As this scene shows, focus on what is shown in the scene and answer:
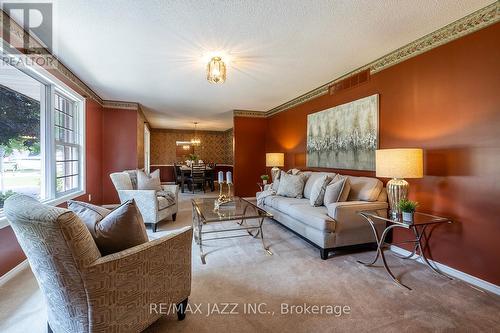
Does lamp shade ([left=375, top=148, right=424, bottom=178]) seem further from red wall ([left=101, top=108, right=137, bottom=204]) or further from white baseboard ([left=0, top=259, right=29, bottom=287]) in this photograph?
red wall ([left=101, top=108, right=137, bottom=204])

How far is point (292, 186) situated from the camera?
4074 millimetres

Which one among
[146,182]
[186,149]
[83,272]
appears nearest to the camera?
[83,272]

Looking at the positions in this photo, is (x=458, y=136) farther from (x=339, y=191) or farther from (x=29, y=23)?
(x=29, y=23)

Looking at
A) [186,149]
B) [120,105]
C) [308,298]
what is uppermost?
[120,105]

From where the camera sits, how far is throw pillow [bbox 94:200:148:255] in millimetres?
1354

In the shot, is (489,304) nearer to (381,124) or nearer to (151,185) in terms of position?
(381,124)

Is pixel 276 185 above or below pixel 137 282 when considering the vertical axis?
above

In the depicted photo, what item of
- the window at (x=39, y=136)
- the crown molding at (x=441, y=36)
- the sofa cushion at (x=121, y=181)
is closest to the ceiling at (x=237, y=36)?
the crown molding at (x=441, y=36)

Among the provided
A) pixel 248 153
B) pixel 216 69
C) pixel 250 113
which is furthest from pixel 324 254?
pixel 250 113

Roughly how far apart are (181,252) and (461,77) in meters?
3.01

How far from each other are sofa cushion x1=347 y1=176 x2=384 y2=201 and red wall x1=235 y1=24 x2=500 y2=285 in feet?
1.25

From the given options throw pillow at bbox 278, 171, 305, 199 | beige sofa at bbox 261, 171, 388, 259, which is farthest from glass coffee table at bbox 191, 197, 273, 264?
throw pillow at bbox 278, 171, 305, 199

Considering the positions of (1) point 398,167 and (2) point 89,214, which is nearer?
(2) point 89,214

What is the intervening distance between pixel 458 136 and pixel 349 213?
4.25ft
